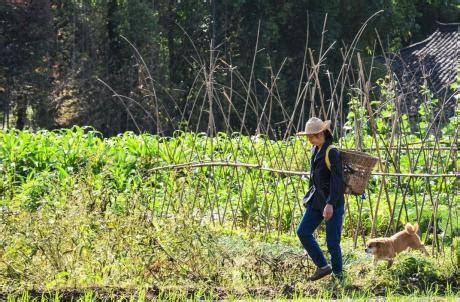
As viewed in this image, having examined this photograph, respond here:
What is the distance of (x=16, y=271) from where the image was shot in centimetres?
Result: 709

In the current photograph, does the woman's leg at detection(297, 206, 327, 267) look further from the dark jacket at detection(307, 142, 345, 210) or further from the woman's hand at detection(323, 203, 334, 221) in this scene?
the woman's hand at detection(323, 203, 334, 221)

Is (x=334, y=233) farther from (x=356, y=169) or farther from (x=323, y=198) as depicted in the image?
(x=356, y=169)

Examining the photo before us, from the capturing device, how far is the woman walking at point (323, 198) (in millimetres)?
7293

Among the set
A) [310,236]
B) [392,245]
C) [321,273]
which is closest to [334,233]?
[310,236]

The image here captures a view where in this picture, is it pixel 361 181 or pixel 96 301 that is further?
pixel 361 181

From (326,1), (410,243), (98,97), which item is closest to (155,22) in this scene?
(98,97)

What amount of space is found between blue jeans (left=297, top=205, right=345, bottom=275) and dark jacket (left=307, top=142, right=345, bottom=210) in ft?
0.25

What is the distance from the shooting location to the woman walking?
7.29 meters

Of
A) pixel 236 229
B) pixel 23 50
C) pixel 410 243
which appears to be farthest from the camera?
pixel 23 50

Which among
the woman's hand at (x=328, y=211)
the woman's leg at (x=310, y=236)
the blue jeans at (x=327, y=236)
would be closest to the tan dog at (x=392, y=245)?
the blue jeans at (x=327, y=236)

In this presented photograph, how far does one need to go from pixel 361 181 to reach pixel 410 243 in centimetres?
85

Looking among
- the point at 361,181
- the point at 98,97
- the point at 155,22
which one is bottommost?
the point at 361,181

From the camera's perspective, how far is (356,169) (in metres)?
7.62

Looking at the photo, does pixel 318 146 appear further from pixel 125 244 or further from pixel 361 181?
pixel 125 244
